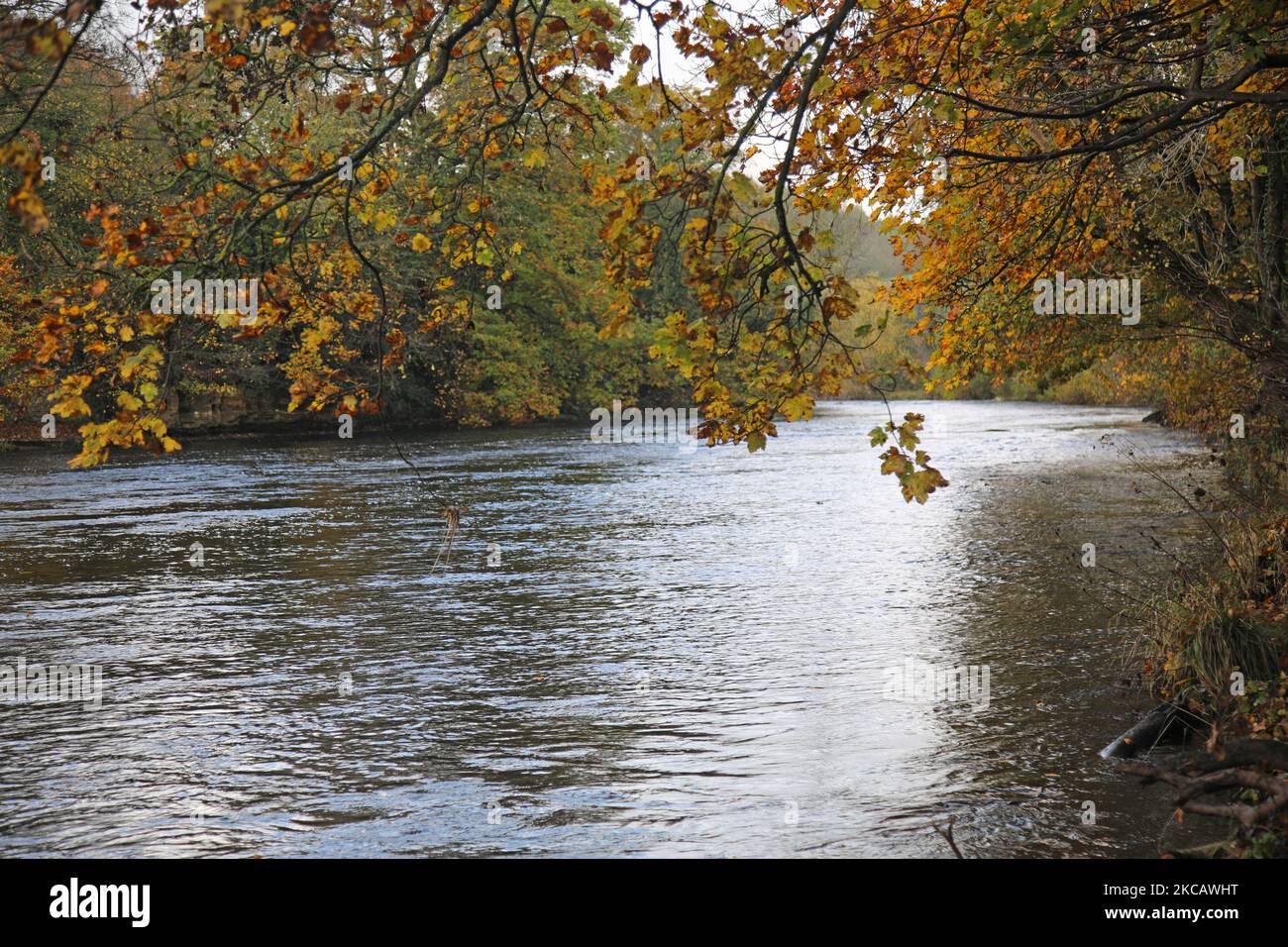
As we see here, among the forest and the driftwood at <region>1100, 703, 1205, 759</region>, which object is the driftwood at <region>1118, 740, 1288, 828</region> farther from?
the driftwood at <region>1100, 703, 1205, 759</region>

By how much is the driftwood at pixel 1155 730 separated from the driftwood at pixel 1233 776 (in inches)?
96.7

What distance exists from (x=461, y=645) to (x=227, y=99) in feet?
20.0

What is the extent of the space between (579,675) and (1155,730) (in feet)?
15.1

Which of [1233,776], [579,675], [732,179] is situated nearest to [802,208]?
[732,179]

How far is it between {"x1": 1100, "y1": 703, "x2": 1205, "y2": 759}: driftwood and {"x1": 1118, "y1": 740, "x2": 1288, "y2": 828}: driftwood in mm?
2457

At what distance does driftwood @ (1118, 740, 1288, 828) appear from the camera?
19.0 feet

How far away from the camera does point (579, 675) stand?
37.4 feet

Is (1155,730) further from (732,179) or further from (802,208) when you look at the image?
(732,179)

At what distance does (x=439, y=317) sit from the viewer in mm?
9336

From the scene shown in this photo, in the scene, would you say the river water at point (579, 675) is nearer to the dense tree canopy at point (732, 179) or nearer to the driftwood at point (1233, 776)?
the driftwood at point (1233, 776)

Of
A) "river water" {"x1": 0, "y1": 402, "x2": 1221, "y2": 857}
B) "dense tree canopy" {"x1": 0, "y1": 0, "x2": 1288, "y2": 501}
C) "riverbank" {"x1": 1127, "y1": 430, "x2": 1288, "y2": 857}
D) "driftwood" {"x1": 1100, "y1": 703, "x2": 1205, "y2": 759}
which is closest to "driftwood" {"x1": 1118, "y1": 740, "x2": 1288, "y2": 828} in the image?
"riverbank" {"x1": 1127, "y1": 430, "x2": 1288, "y2": 857}

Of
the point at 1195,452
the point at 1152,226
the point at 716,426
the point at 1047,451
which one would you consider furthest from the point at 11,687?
the point at 1047,451

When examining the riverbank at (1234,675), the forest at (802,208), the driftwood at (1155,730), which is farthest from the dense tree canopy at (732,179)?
the driftwood at (1155,730)
